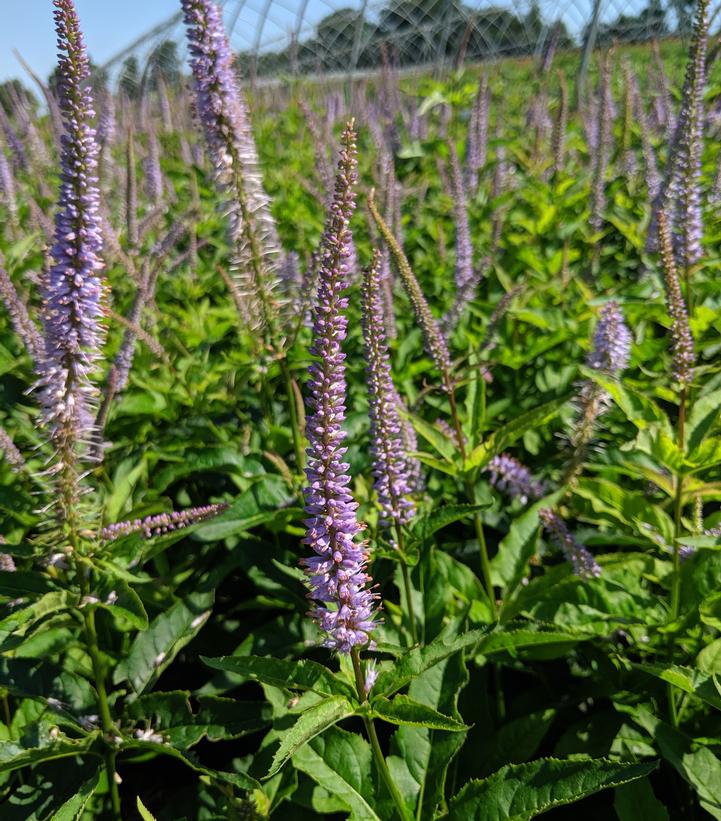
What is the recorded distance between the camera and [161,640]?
2791mm

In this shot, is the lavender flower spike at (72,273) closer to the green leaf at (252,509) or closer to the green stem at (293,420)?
the green leaf at (252,509)

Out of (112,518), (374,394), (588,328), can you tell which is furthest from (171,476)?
(588,328)

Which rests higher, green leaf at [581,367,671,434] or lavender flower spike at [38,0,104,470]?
→ lavender flower spike at [38,0,104,470]

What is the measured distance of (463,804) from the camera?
6.79 feet

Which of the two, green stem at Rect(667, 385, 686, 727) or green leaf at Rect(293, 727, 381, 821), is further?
green stem at Rect(667, 385, 686, 727)

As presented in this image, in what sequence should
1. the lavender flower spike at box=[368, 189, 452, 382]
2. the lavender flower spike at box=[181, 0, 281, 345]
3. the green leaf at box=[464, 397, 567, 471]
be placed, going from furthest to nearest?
the lavender flower spike at box=[181, 0, 281, 345] < the green leaf at box=[464, 397, 567, 471] < the lavender flower spike at box=[368, 189, 452, 382]

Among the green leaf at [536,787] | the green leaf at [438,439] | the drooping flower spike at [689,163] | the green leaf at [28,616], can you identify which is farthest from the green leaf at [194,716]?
the drooping flower spike at [689,163]

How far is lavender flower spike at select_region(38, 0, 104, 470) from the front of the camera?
1.87 metres

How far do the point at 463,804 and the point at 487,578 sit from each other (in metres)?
0.88

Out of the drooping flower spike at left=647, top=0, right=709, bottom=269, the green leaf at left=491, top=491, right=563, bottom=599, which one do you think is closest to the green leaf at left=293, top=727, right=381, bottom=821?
the green leaf at left=491, top=491, right=563, bottom=599

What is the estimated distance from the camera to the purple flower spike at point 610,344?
10.1 feet

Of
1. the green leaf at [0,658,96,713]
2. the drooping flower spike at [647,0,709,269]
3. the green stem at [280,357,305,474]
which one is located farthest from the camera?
the drooping flower spike at [647,0,709,269]

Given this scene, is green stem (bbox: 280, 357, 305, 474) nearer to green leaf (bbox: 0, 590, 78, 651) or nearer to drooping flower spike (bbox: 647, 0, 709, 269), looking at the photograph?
green leaf (bbox: 0, 590, 78, 651)

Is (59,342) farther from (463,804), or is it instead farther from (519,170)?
(519,170)
